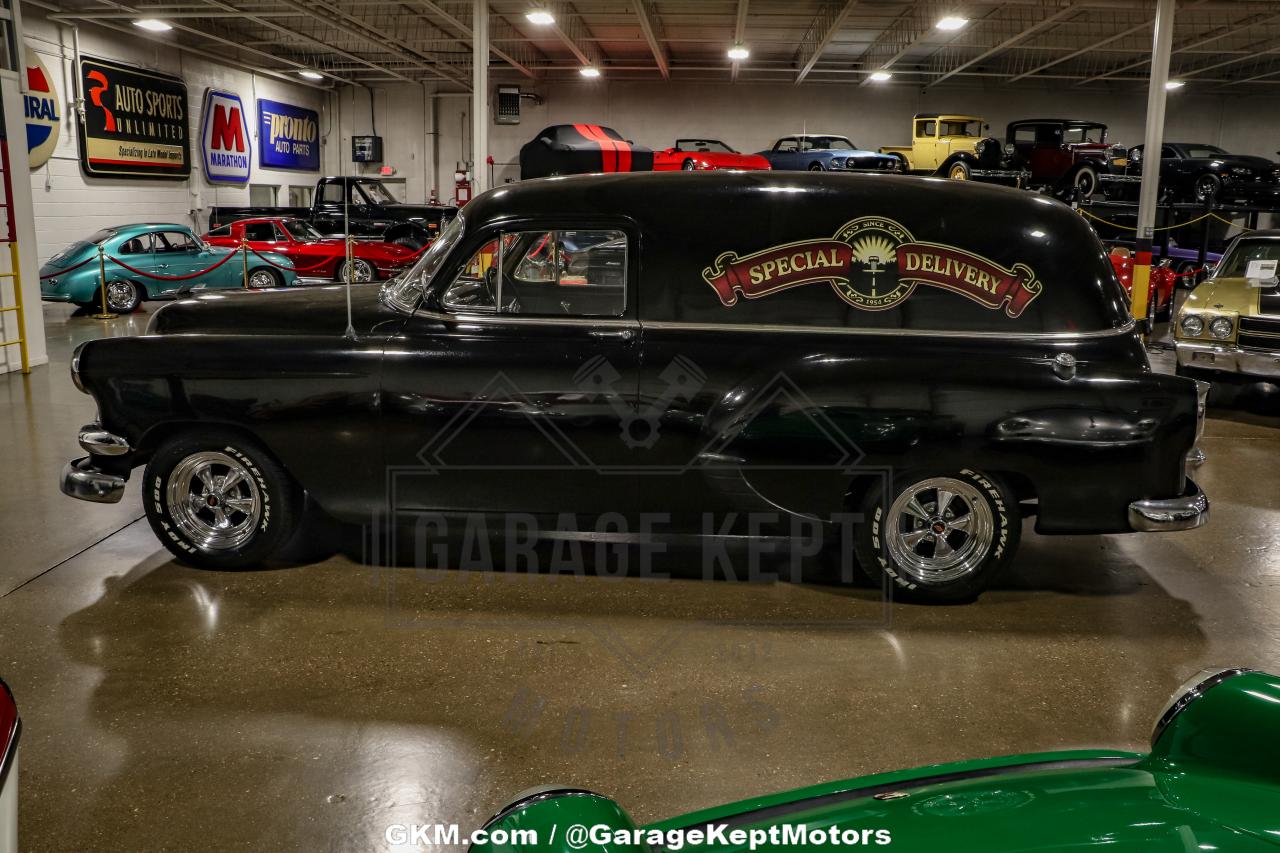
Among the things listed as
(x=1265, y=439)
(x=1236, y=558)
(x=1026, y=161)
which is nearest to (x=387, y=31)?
(x=1026, y=161)

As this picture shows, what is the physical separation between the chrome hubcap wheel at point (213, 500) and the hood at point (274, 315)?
0.65m

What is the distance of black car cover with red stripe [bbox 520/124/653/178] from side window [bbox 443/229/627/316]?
10931 millimetres

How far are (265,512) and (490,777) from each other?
7.06 ft

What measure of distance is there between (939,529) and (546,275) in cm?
213

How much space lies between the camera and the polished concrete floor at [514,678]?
2910mm

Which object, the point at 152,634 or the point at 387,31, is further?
the point at 387,31

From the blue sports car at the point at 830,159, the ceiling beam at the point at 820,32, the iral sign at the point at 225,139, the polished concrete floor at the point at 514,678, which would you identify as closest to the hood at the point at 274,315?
the polished concrete floor at the point at 514,678

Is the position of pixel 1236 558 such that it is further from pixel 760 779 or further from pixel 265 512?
pixel 265 512

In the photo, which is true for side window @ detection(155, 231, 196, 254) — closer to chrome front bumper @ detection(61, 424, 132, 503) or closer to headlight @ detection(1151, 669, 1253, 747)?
chrome front bumper @ detection(61, 424, 132, 503)

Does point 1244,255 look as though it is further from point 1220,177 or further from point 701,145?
point 701,145

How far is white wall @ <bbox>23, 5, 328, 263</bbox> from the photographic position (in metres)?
17.7

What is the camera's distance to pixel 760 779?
296cm

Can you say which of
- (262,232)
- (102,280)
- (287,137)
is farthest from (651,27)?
(102,280)

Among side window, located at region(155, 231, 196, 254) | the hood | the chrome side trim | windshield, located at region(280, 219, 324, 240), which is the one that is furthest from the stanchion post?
the chrome side trim
